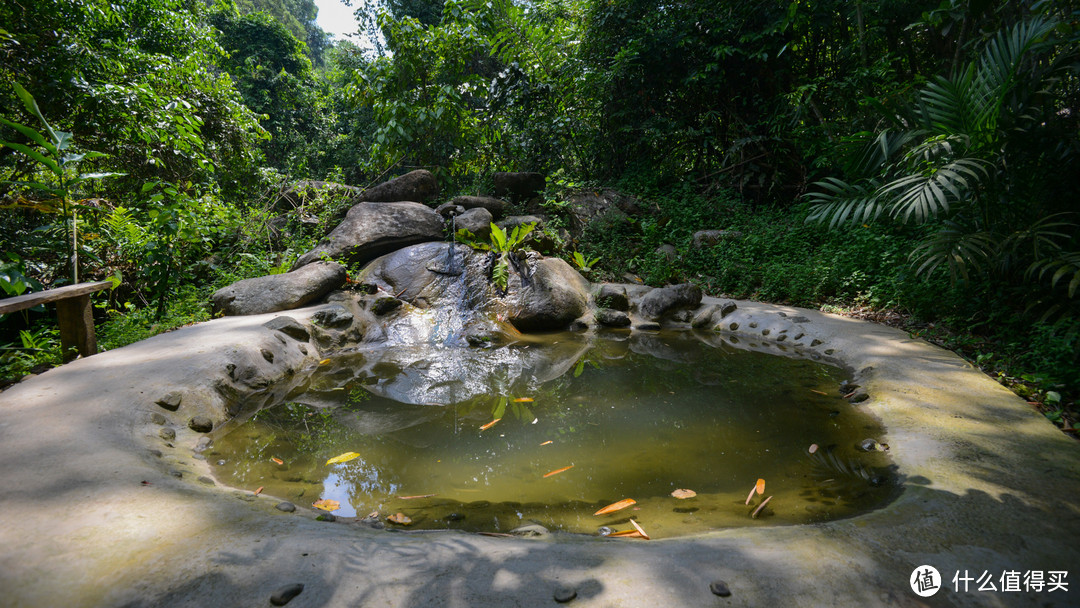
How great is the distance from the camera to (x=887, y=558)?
1.63 meters

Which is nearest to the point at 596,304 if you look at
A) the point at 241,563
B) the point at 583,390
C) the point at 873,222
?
the point at 583,390

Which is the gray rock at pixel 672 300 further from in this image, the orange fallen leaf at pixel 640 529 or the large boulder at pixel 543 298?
the orange fallen leaf at pixel 640 529

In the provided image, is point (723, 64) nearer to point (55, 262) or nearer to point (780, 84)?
point (780, 84)

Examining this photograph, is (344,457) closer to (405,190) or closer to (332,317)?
(332,317)

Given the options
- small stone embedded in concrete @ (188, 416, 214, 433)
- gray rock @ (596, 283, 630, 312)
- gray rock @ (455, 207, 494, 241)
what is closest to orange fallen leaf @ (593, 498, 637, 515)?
small stone embedded in concrete @ (188, 416, 214, 433)

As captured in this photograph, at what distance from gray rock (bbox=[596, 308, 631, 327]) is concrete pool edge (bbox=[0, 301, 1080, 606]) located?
3.93 m

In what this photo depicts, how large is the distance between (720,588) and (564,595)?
47 cm

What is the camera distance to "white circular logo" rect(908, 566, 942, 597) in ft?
4.87

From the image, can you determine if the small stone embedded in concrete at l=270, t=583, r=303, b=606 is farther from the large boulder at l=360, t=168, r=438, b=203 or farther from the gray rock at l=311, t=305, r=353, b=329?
the large boulder at l=360, t=168, r=438, b=203

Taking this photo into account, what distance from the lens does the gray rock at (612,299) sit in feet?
22.2

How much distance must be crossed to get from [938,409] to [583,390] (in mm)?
2395

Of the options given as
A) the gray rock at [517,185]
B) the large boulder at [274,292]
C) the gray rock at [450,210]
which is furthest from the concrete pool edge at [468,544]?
the gray rock at [517,185]

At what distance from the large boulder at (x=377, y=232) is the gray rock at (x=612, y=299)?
3.24 metres

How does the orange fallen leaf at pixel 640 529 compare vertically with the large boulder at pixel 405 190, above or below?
below
